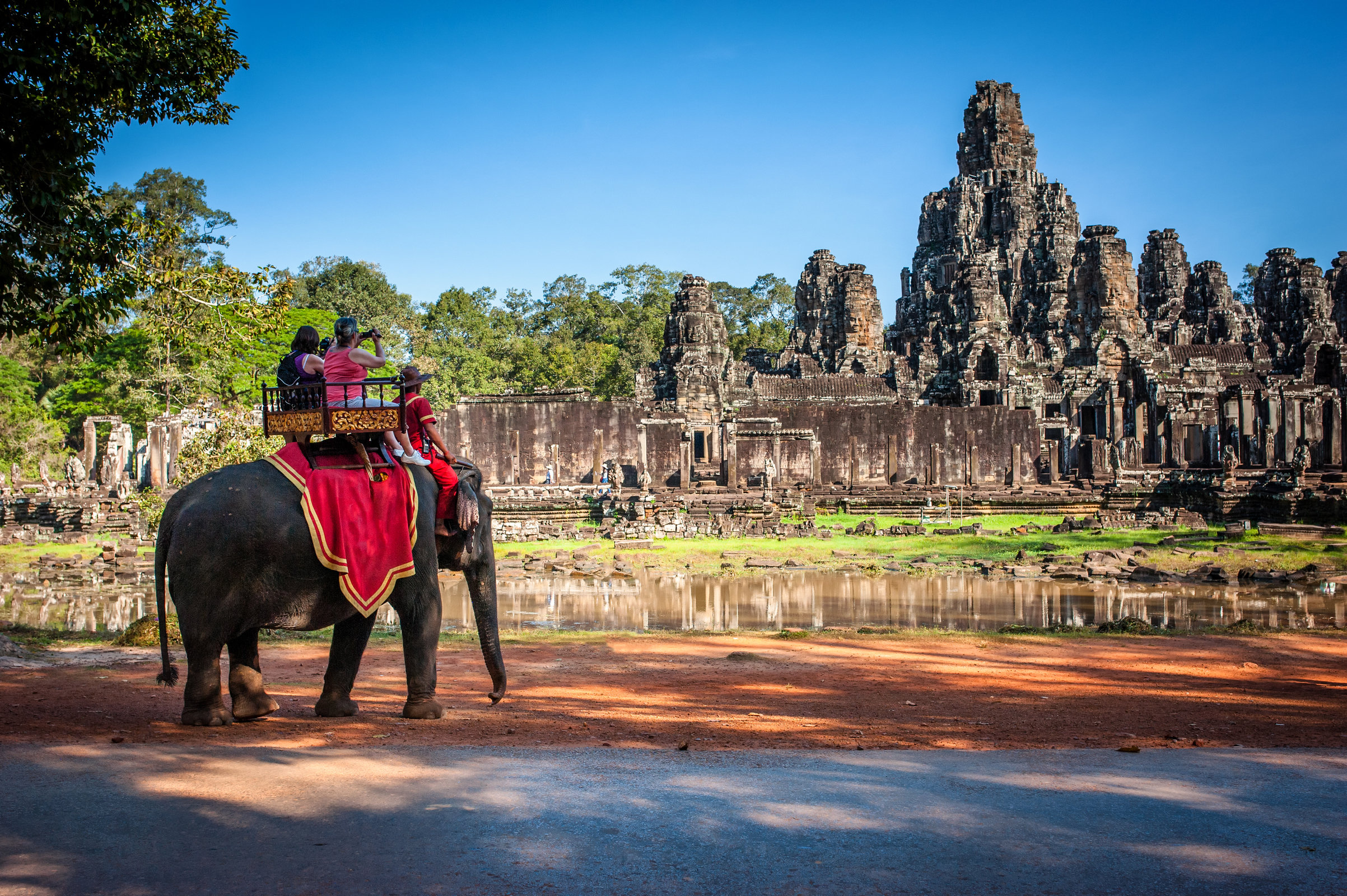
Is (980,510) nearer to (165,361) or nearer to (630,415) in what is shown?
(630,415)

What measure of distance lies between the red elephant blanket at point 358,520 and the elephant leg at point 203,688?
887 millimetres

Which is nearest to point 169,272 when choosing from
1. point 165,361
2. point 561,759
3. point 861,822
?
point 561,759

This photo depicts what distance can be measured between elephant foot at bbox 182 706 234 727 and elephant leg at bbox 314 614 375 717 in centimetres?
64

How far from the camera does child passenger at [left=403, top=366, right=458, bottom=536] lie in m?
6.61

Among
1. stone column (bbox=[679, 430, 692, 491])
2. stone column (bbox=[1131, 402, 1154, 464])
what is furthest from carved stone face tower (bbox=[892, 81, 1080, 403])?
stone column (bbox=[679, 430, 692, 491])

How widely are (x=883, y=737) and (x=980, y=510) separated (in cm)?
2807

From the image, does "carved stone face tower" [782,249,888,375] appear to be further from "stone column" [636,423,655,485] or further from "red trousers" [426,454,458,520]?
"red trousers" [426,454,458,520]

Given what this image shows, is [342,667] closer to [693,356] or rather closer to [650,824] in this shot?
[650,824]

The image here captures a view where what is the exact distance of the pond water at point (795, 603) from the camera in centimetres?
1456

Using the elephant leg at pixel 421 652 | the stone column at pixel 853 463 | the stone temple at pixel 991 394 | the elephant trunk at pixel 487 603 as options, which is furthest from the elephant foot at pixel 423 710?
the stone column at pixel 853 463

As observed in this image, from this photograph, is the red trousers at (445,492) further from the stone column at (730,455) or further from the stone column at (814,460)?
the stone column at (814,460)

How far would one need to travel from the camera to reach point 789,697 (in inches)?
309

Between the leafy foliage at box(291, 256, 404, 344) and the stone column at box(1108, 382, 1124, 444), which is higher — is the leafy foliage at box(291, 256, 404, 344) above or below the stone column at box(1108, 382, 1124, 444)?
above

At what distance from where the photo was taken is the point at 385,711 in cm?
691
